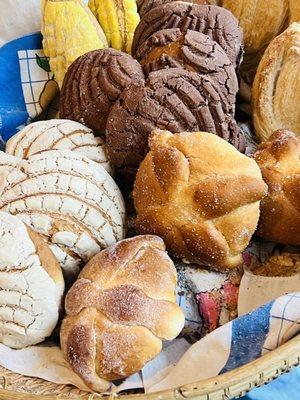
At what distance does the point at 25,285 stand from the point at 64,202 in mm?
137

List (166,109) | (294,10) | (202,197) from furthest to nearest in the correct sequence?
(294,10)
(166,109)
(202,197)

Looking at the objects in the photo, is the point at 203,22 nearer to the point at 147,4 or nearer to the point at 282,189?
the point at 147,4

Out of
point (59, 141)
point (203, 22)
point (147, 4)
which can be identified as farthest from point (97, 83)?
point (147, 4)

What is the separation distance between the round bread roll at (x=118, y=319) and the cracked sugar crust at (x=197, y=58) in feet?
1.17

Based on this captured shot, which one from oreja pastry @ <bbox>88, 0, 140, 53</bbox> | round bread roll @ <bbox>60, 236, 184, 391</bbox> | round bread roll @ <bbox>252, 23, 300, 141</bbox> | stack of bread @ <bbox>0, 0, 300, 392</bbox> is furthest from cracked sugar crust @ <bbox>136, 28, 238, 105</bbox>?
round bread roll @ <bbox>60, 236, 184, 391</bbox>

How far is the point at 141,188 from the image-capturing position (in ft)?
2.80

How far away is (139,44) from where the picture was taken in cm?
114

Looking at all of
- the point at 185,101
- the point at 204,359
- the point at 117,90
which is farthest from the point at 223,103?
the point at 204,359

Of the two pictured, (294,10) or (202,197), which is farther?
(294,10)

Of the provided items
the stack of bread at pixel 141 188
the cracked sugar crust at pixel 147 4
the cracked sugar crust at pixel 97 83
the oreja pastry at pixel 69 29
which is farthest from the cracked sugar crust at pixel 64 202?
the cracked sugar crust at pixel 147 4

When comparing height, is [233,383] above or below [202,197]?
below

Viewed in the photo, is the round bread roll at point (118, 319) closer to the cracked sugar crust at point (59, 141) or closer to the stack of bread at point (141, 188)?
the stack of bread at point (141, 188)

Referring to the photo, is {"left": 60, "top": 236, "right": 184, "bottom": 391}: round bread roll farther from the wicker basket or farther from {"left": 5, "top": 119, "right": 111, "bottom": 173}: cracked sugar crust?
{"left": 5, "top": 119, "right": 111, "bottom": 173}: cracked sugar crust

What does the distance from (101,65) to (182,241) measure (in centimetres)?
36
